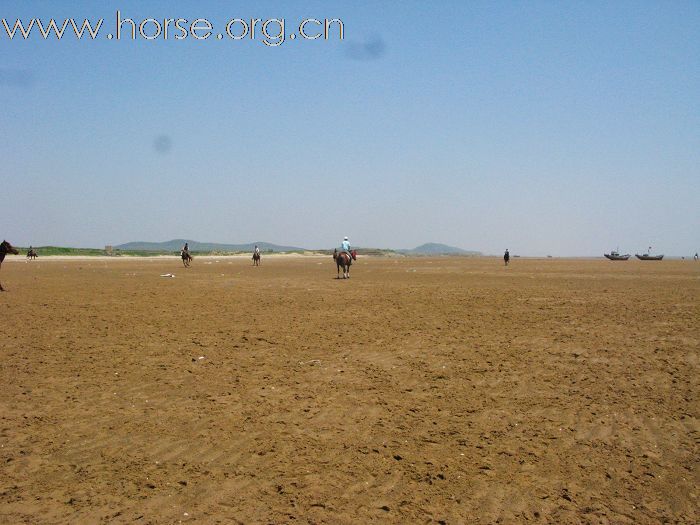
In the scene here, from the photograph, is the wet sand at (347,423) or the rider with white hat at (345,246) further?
the rider with white hat at (345,246)

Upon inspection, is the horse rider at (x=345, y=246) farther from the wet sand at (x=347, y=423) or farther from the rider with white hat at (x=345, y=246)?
the wet sand at (x=347, y=423)

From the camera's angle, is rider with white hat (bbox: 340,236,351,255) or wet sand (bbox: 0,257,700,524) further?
rider with white hat (bbox: 340,236,351,255)

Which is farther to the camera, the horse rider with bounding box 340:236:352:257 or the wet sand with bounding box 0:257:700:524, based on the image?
the horse rider with bounding box 340:236:352:257

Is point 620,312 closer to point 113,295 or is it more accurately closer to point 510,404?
point 510,404

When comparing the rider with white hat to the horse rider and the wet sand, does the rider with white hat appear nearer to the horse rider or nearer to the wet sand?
the horse rider

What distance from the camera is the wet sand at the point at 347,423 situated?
15.5 feet

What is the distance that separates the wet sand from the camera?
4727 mm

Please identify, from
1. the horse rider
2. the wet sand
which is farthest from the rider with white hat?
the wet sand

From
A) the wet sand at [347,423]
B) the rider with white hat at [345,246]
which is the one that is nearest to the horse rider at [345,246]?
the rider with white hat at [345,246]

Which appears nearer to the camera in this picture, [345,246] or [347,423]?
[347,423]

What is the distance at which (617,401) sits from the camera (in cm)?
761

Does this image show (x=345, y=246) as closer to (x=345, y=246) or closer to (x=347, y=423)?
(x=345, y=246)

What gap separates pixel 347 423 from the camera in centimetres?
670

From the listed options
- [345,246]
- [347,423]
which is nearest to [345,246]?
[345,246]
